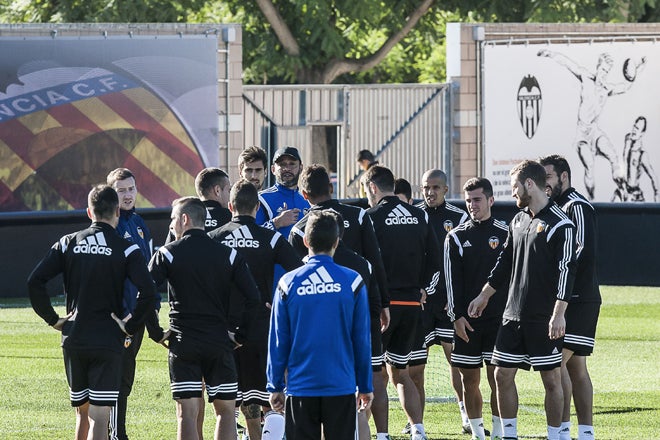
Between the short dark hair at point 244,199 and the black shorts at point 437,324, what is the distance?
2877 millimetres

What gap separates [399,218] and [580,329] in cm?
165

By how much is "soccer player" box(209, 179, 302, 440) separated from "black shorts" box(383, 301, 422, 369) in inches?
54.5

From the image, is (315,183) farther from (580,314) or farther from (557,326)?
(580,314)

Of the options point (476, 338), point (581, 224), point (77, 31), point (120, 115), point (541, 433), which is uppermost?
point (77, 31)

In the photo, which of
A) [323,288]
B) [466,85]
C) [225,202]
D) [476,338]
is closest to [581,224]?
[476,338]

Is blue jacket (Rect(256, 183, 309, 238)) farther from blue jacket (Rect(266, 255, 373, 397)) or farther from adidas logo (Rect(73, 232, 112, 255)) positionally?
blue jacket (Rect(266, 255, 373, 397))

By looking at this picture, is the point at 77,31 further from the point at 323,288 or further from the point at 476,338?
the point at 323,288

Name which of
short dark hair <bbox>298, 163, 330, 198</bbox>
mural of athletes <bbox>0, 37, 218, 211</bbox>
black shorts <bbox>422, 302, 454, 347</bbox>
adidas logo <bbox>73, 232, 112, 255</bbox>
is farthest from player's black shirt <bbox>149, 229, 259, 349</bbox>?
mural of athletes <bbox>0, 37, 218, 211</bbox>

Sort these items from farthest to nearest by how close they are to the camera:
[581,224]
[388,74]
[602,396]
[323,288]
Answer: [388,74]
[602,396]
[581,224]
[323,288]

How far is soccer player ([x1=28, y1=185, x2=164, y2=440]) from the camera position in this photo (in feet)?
28.9

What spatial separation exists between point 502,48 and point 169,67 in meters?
6.28

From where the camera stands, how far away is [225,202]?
408 inches

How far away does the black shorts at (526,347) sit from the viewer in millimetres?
9898

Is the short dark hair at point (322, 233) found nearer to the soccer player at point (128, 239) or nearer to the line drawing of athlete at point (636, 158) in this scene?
the soccer player at point (128, 239)
